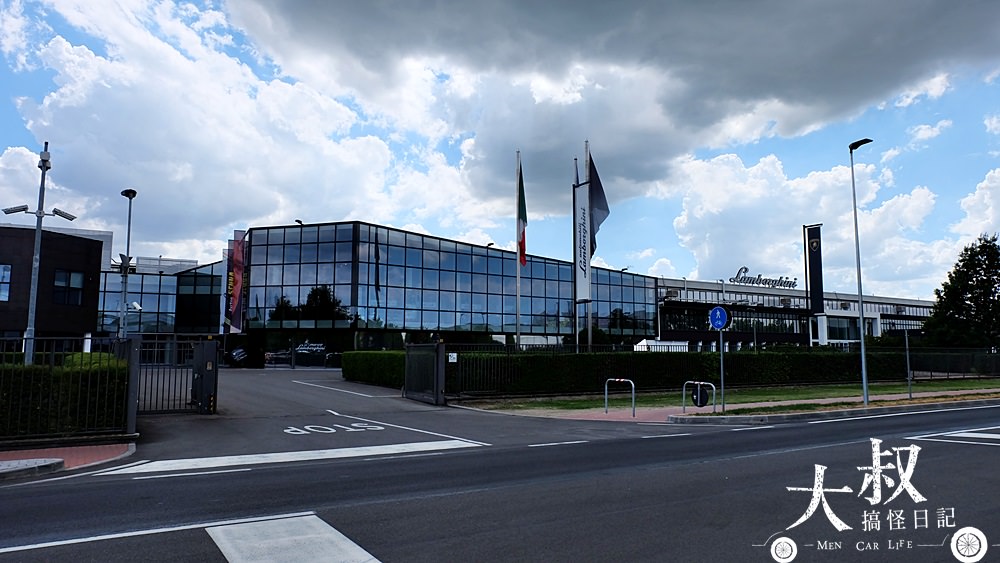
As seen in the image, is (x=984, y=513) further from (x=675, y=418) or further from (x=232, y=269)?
(x=232, y=269)

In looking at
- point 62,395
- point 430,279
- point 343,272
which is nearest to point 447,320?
point 430,279

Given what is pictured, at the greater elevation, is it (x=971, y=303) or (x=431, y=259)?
(x=431, y=259)

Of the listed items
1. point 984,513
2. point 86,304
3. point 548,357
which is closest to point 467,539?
point 984,513

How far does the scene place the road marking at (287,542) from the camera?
5.67m

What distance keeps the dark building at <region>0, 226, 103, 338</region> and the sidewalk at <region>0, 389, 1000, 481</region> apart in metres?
27.5

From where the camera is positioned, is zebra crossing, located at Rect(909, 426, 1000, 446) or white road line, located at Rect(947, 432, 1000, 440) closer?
zebra crossing, located at Rect(909, 426, 1000, 446)

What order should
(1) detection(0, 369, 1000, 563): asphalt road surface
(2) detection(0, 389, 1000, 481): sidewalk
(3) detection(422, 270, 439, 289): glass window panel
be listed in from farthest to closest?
A: (3) detection(422, 270, 439, 289): glass window panel < (2) detection(0, 389, 1000, 481): sidewalk < (1) detection(0, 369, 1000, 563): asphalt road surface

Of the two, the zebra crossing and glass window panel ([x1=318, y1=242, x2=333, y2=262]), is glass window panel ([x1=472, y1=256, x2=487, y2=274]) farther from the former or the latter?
the zebra crossing

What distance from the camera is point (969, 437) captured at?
45.1 feet

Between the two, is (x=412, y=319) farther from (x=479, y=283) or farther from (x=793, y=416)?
(x=793, y=416)

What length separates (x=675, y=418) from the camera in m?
18.4

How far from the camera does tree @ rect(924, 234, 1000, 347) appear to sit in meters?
53.9

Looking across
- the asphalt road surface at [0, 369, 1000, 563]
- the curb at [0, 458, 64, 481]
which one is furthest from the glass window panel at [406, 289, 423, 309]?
the curb at [0, 458, 64, 481]

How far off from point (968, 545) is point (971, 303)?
60.3m
